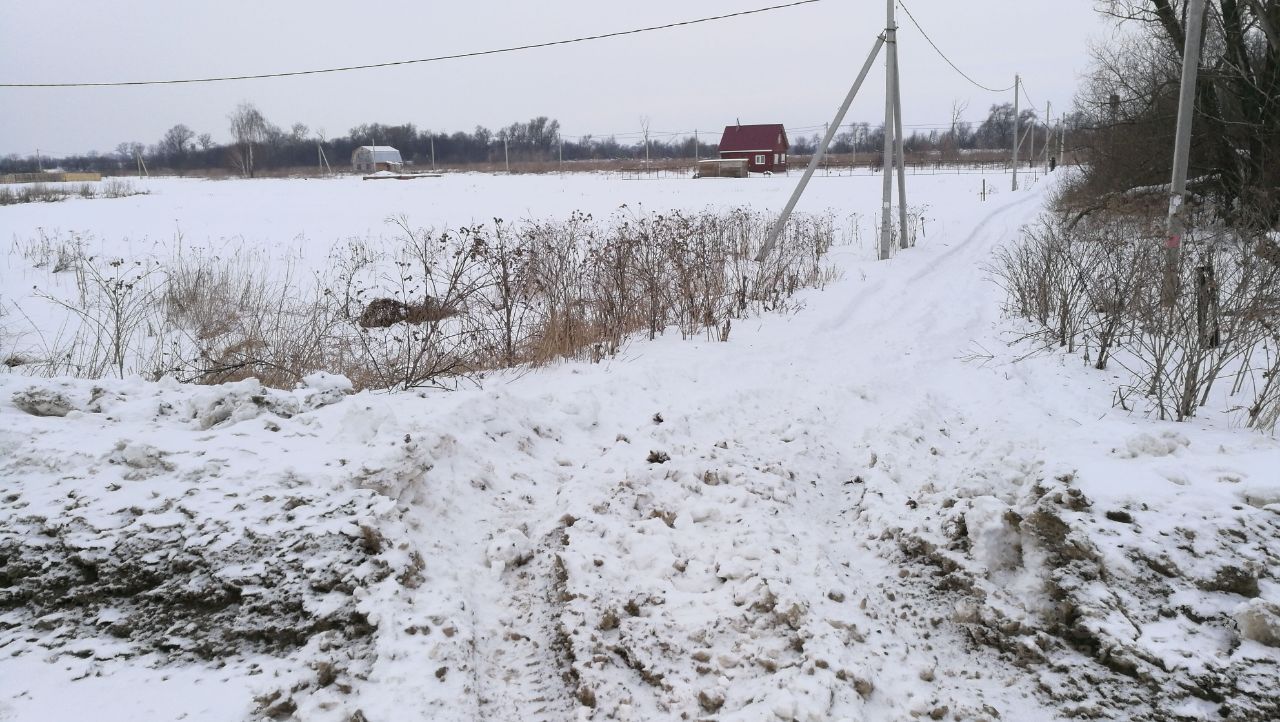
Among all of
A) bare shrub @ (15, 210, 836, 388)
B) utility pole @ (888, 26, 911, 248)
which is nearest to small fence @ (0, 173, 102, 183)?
bare shrub @ (15, 210, 836, 388)

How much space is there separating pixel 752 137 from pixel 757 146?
98cm

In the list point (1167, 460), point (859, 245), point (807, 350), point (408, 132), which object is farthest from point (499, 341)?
point (408, 132)

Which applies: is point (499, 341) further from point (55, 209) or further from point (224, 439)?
point (55, 209)

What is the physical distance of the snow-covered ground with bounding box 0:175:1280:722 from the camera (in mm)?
2568

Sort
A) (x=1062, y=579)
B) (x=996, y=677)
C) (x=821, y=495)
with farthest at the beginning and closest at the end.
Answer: (x=821, y=495) → (x=1062, y=579) → (x=996, y=677)

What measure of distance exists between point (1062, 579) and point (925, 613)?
576 millimetres

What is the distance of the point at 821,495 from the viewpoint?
423cm

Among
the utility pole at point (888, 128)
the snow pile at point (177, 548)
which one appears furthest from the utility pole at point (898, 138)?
the snow pile at point (177, 548)

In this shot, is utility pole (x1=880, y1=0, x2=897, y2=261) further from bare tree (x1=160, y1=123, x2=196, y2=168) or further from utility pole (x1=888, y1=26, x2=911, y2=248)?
bare tree (x1=160, y1=123, x2=196, y2=168)

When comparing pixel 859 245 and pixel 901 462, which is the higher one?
pixel 859 245

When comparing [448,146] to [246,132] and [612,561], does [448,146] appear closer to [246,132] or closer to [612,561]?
[246,132]

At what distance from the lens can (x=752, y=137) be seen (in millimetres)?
51812

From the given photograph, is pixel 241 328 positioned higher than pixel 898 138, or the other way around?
pixel 898 138

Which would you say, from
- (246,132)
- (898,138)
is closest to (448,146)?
(246,132)
